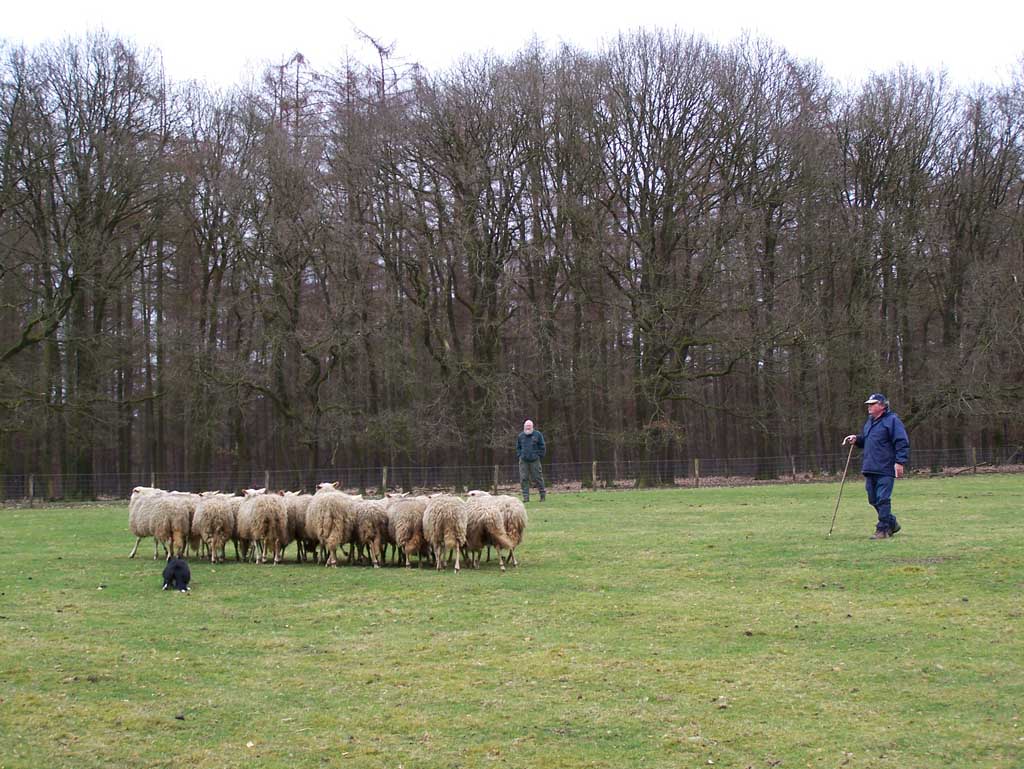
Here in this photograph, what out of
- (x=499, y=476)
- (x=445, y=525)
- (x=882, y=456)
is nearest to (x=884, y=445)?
(x=882, y=456)

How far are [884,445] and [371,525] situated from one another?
7.61 metres

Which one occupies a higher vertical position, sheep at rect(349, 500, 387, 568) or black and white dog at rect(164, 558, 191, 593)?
sheep at rect(349, 500, 387, 568)

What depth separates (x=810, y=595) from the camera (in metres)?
10.5

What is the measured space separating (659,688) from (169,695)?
3525 millimetres

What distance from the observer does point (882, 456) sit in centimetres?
1487

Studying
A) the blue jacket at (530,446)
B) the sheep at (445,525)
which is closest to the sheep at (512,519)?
the sheep at (445,525)

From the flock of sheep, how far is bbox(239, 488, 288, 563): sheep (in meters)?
0.01

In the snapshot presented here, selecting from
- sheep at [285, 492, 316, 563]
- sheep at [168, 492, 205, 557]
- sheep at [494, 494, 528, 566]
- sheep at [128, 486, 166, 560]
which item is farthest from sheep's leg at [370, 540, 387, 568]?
sheep at [128, 486, 166, 560]

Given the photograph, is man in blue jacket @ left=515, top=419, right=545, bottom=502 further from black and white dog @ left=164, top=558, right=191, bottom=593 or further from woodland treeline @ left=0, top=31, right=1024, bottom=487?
black and white dog @ left=164, top=558, right=191, bottom=593

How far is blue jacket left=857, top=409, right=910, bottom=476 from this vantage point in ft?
48.2

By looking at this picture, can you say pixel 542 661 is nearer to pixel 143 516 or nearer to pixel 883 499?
pixel 883 499

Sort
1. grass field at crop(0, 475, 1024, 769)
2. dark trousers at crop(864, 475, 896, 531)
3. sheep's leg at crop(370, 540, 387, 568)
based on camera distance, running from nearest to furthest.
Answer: grass field at crop(0, 475, 1024, 769)
sheep's leg at crop(370, 540, 387, 568)
dark trousers at crop(864, 475, 896, 531)

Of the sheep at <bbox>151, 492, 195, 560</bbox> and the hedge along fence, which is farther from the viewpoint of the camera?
the hedge along fence

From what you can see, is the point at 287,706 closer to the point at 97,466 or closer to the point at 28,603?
the point at 28,603
